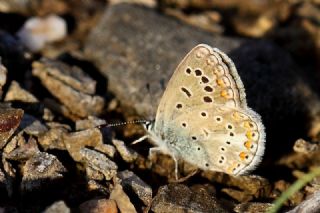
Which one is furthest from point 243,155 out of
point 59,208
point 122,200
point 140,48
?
point 140,48

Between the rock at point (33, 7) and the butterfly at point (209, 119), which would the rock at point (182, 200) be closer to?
the butterfly at point (209, 119)

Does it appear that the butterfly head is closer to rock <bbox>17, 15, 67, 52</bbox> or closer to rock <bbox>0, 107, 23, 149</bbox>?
rock <bbox>0, 107, 23, 149</bbox>

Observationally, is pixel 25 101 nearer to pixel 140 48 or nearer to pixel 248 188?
pixel 140 48

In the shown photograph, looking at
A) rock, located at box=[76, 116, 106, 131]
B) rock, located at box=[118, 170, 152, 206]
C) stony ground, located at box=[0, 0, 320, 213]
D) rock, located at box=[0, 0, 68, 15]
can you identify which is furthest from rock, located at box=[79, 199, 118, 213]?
rock, located at box=[0, 0, 68, 15]

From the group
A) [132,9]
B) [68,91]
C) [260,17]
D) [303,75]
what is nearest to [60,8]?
[132,9]

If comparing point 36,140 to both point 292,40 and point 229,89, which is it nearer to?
point 229,89
